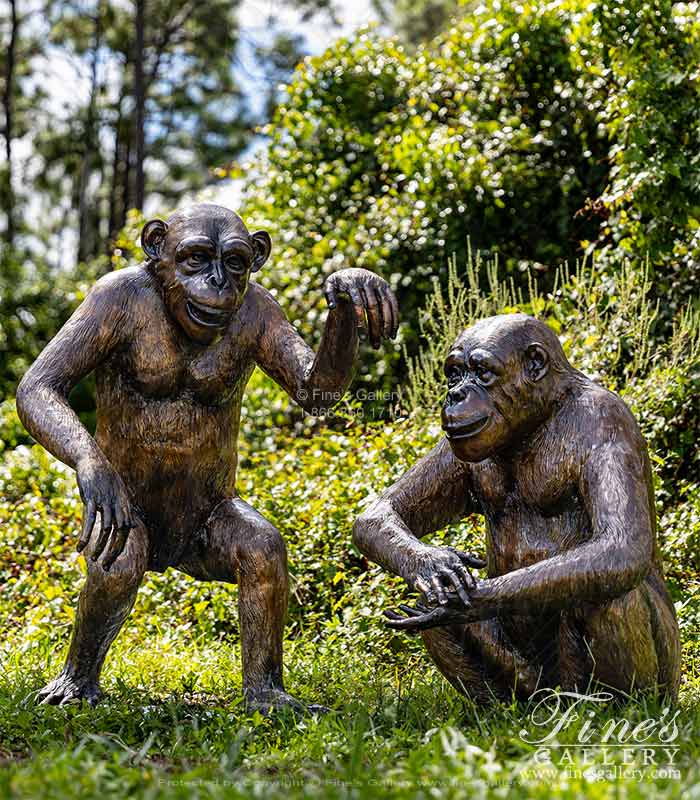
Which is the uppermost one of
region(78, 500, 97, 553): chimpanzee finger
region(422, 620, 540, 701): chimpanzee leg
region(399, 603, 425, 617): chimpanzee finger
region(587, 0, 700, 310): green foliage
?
region(587, 0, 700, 310): green foliage

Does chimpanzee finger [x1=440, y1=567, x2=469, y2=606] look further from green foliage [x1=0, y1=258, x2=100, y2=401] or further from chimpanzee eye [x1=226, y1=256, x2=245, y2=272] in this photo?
green foliage [x1=0, y1=258, x2=100, y2=401]

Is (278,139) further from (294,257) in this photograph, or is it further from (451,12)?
(451,12)

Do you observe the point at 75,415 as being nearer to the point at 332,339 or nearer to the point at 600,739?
the point at 332,339

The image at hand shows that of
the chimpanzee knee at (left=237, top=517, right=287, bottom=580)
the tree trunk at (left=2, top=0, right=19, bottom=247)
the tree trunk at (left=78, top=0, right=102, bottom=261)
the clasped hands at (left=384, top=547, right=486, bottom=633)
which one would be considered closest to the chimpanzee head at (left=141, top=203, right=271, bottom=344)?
the chimpanzee knee at (left=237, top=517, right=287, bottom=580)

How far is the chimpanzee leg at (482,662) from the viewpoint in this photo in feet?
12.7

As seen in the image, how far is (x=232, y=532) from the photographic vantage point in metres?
4.17

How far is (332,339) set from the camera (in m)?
4.05

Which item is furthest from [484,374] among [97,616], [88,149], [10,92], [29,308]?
[88,149]

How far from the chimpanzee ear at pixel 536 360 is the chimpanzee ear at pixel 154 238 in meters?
Answer: 1.35

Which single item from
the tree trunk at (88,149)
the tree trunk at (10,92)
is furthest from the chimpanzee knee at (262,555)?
A: the tree trunk at (88,149)

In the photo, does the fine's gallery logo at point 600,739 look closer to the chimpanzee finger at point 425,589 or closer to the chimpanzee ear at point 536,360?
the chimpanzee finger at point 425,589

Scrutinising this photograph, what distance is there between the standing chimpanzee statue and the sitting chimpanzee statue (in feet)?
1.39

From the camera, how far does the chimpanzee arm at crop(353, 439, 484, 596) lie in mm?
3838

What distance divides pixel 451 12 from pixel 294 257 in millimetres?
11599
